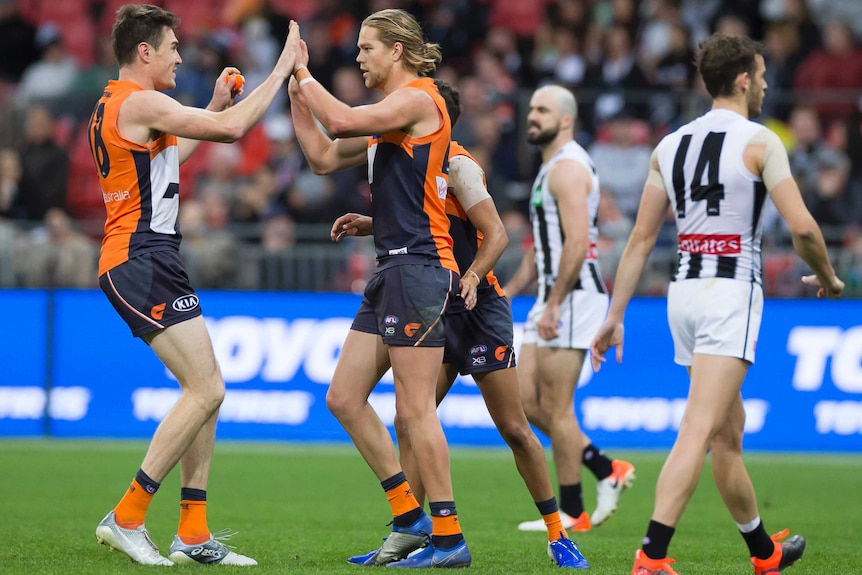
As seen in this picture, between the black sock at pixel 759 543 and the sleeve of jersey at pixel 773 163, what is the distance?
1.76 metres

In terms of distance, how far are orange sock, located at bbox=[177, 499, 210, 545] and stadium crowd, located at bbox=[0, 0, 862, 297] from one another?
809 cm

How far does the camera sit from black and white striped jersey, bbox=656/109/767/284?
582 cm

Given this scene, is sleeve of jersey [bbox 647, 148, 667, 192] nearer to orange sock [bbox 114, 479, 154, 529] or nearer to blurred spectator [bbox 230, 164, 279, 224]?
orange sock [bbox 114, 479, 154, 529]

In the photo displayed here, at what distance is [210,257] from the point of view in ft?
48.2

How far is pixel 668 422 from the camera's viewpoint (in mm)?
12992

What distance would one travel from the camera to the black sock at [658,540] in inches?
221

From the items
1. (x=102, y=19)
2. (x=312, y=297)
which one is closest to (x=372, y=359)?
(x=312, y=297)

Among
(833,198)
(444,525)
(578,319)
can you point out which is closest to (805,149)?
(833,198)

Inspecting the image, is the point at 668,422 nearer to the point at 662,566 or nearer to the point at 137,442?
the point at 137,442

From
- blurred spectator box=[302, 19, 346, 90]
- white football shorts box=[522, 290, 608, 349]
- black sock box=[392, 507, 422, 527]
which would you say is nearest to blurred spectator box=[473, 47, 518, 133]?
blurred spectator box=[302, 19, 346, 90]

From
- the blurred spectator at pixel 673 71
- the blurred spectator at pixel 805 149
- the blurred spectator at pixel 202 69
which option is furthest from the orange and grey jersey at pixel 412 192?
the blurred spectator at pixel 202 69

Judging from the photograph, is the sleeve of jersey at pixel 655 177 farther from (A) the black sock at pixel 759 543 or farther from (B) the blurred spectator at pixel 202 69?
(B) the blurred spectator at pixel 202 69

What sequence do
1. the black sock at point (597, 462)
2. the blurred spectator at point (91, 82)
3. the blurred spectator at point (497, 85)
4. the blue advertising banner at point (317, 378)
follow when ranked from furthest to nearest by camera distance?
the blurred spectator at point (91, 82), the blurred spectator at point (497, 85), the blue advertising banner at point (317, 378), the black sock at point (597, 462)

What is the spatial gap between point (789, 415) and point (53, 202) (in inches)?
393
